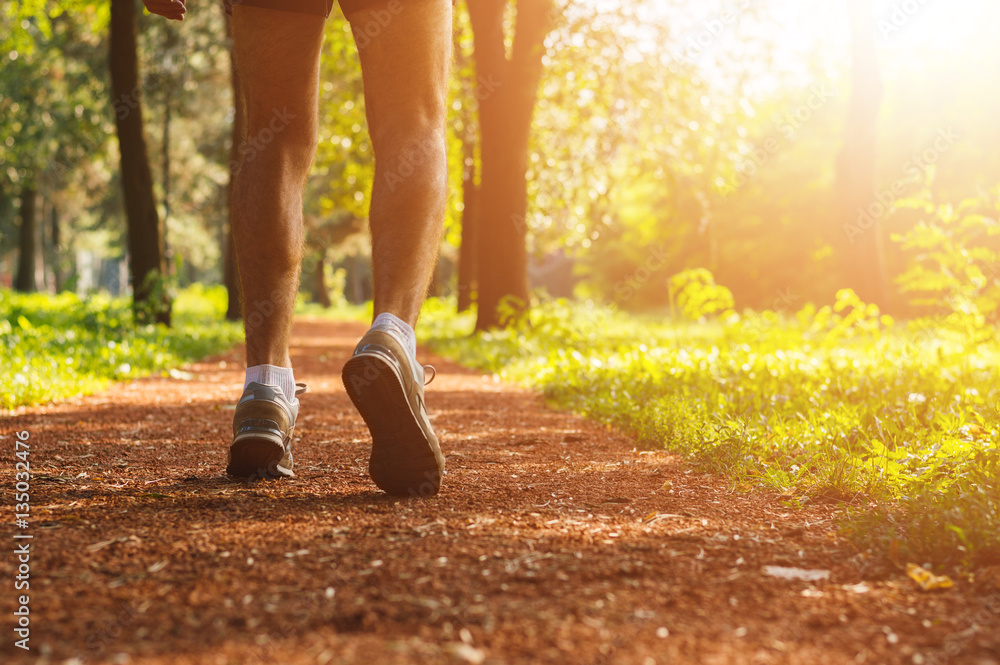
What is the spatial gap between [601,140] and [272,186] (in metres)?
10.9

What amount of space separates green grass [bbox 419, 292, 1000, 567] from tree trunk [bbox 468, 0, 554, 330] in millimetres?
3209

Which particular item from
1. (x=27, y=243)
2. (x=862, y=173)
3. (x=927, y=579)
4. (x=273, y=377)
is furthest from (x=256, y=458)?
(x=27, y=243)

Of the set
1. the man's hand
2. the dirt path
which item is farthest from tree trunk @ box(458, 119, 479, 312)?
the dirt path

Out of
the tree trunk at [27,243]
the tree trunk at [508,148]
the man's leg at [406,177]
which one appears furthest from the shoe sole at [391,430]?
the tree trunk at [27,243]

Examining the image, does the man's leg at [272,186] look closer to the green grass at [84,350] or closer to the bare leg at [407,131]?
the bare leg at [407,131]

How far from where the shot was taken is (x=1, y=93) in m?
20.3

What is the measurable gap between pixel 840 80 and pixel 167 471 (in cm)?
2665

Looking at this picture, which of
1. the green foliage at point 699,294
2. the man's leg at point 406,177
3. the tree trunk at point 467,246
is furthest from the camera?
the tree trunk at point 467,246

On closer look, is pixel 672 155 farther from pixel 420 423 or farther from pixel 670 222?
pixel 420 423

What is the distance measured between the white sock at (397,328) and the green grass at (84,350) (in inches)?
119

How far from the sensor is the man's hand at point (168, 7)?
7.90 feet

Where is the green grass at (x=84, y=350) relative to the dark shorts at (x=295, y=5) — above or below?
below

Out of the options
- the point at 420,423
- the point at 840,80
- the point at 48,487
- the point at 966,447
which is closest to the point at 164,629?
the point at 420,423

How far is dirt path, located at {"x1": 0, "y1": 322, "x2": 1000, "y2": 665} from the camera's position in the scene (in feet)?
3.90
